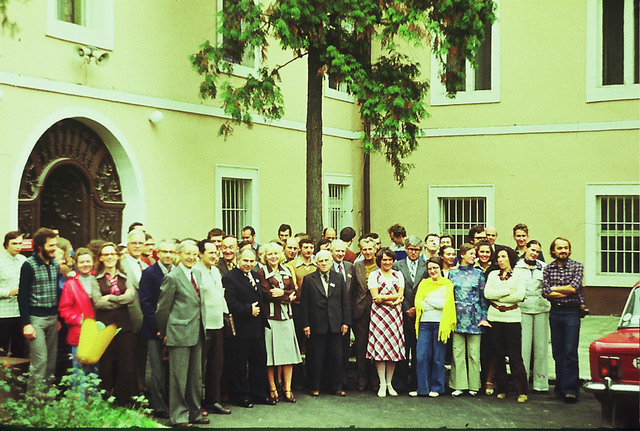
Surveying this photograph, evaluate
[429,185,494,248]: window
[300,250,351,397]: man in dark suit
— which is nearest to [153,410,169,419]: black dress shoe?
[300,250,351,397]: man in dark suit

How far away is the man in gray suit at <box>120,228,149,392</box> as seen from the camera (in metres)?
10.1

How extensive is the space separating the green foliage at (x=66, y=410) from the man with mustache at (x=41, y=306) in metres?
0.31

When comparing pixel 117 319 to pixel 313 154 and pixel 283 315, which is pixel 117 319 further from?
pixel 313 154

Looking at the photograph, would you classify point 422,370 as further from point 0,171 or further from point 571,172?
point 571,172

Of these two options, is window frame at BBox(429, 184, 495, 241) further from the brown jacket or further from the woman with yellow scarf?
the brown jacket

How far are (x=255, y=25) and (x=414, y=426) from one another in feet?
23.7

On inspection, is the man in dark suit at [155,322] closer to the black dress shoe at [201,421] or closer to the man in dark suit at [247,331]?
the black dress shoe at [201,421]

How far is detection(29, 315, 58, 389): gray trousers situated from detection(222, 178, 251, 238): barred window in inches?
285

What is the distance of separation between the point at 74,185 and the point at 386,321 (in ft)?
17.3

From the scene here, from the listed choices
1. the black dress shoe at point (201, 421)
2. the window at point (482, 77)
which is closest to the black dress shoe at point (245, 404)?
the black dress shoe at point (201, 421)

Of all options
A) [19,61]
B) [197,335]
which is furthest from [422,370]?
[19,61]

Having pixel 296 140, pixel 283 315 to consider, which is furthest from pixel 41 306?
pixel 296 140

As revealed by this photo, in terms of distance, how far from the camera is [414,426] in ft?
31.1

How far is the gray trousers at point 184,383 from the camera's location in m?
9.41
